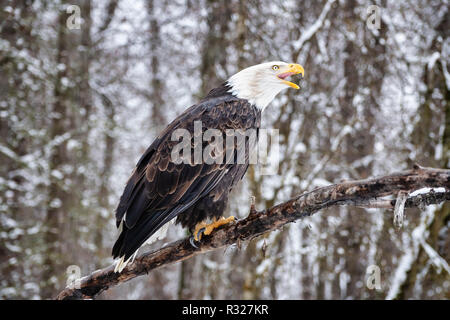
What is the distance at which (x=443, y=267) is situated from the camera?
5059mm

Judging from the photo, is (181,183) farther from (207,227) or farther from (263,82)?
(263,82)

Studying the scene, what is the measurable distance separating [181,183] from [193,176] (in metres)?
0.12

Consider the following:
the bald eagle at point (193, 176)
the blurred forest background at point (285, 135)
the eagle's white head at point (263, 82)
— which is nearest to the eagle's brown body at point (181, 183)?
the bald eagle at point (193, 176)

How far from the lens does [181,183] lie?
3.45m

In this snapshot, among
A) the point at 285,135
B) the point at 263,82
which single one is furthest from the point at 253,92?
the point at 285,135

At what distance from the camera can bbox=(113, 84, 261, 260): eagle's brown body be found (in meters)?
3.30

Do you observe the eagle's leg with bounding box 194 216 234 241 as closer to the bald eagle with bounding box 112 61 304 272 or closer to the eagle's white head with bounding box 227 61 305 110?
the bald eagle with bounding box 112 61 304 272

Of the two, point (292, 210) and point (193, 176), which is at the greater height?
point (193, 176)

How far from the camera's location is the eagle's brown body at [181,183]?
3297 millimetres

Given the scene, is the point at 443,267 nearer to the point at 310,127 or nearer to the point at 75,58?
the point at 310,127

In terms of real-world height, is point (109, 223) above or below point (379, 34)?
below

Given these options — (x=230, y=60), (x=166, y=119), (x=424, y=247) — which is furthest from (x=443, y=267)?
(x=166, y=119)

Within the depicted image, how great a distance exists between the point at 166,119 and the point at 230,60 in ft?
7.76

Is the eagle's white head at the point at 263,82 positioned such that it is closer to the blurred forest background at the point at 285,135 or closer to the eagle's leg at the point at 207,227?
the eagle's leg at the point at 207,227
